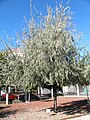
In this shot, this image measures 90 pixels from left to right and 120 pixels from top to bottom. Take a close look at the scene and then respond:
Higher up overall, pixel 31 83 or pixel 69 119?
pixel 31 83

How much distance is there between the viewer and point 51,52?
1373cm

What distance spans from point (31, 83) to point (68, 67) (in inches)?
97.9

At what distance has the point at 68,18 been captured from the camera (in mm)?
14844

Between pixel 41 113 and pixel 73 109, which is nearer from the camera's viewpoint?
pixel 41 113

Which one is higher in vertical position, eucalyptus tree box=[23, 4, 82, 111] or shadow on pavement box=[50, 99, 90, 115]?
eucalyptus tree box=[23, 4, 82, 111]

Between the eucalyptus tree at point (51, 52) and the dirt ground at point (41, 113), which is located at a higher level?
the eucalyptus tree at point (51, 52)

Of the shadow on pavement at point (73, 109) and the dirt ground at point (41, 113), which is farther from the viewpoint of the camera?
the shadow on pavement at point (73, 109)

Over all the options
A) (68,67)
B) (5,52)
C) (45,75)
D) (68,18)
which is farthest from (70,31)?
(5,52)

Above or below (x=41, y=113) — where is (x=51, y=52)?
A: above

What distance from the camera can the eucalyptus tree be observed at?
538 inches

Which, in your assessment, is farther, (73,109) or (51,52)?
(73,109)

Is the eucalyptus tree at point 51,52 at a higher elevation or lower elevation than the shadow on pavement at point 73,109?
higher

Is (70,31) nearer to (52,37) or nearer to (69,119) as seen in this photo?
(52,37)

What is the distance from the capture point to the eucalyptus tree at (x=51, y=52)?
13664 millimetres
